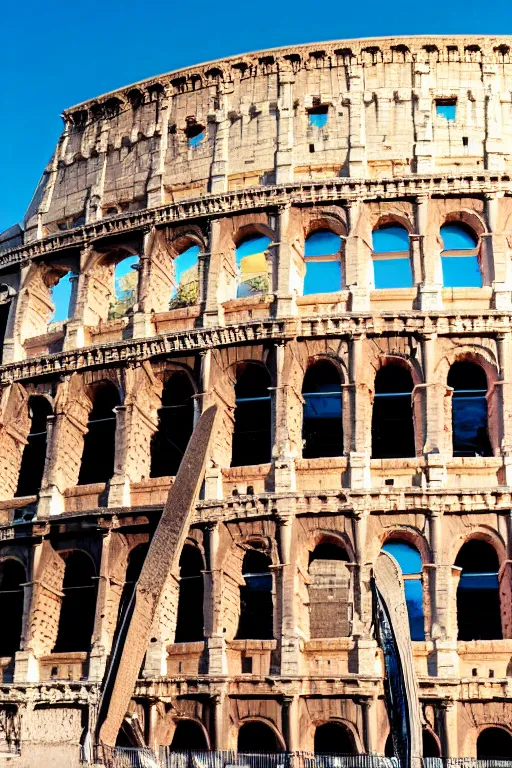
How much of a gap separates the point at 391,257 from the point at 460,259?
4.64 ft

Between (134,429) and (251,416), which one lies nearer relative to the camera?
(134,429)

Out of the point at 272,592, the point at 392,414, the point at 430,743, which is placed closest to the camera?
the point at 430,743

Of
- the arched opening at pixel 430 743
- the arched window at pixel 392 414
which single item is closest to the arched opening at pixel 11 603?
the arched window at pixel 392 414

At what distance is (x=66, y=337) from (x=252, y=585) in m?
6.69

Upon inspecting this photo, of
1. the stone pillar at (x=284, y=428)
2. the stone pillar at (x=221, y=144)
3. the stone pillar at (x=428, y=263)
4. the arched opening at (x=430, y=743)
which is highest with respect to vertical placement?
the stone pillar at (x=221, y=144)

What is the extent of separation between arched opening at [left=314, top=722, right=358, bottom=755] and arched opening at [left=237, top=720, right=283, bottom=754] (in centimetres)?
81

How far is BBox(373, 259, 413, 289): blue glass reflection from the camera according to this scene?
22.2 meters

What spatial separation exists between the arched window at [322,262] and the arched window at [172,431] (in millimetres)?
3243

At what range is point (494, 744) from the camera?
18.8 m

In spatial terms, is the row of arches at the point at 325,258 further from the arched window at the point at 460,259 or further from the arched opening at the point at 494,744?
the arched opening at the point at 494,744

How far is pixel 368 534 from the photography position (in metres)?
19.7

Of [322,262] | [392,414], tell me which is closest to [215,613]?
[392,414]

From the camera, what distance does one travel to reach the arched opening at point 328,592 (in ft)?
67.2

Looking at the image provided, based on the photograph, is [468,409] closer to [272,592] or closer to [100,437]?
[272,592]
